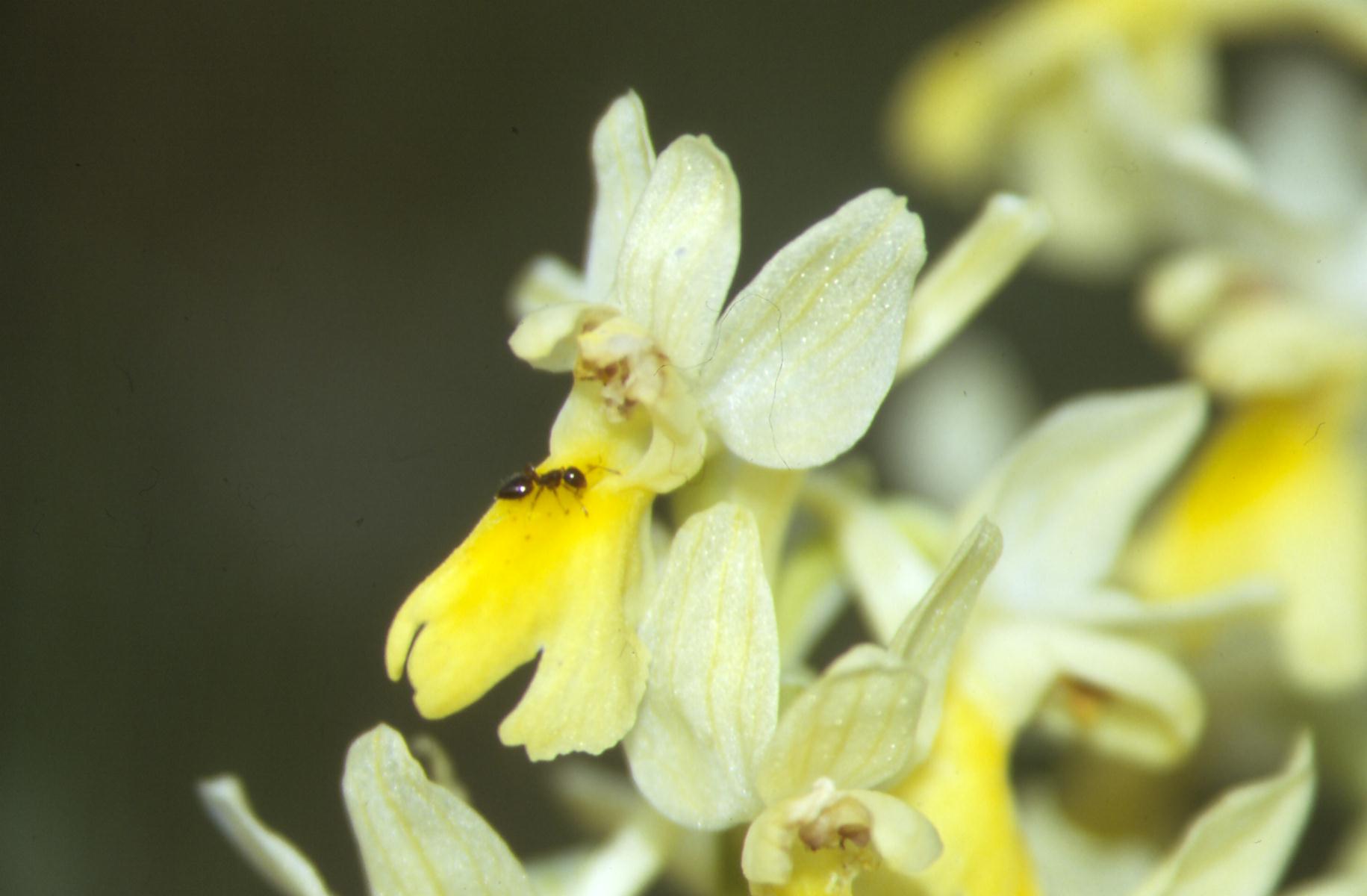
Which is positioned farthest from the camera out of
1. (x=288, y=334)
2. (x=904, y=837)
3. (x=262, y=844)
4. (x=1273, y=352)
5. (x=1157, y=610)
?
(x=288, y=334)

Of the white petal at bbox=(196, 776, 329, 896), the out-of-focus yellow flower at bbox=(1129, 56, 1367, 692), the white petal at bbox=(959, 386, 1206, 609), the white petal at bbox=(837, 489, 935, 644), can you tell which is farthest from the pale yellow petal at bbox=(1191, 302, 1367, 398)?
the white petal at bbox=(196, 776, 329, 896)

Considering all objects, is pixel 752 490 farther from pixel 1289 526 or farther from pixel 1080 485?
pixel 1289 526

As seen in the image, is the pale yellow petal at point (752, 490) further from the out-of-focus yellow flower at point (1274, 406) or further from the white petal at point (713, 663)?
the out-of-focus yellow flower at point (1274, 406)

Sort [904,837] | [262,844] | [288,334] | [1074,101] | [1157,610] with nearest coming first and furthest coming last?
1. [904,837]
2. [262,844]
3. [1157,610]
4. [1074,101]
5. [288,334]

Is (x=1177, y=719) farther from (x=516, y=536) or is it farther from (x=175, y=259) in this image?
(x=175, y=259)

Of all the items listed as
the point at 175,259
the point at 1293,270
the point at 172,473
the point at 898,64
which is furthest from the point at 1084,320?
the point at 172,473

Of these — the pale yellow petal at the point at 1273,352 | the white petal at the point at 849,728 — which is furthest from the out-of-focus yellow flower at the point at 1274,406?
the white petal at the point at 849,728

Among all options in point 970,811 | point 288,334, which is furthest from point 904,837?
point 288,334
